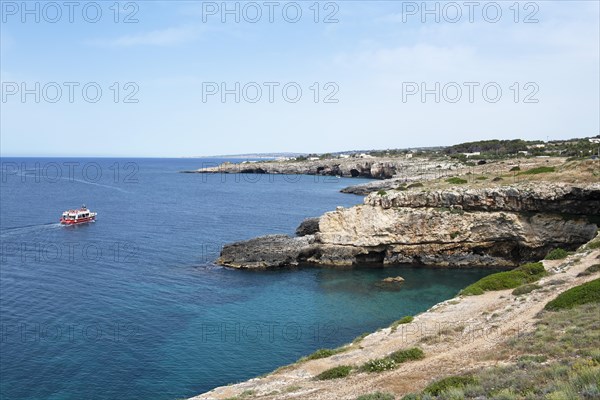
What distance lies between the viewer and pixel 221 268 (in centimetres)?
5281

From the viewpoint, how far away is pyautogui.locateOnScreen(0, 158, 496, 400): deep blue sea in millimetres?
28156

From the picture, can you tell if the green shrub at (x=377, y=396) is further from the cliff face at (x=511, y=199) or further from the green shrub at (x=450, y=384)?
the cliff face at (x=511, y=199)

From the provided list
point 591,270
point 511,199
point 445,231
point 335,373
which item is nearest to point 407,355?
point 335,373

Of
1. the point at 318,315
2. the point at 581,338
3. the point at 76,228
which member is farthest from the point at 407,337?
the point at 76,228

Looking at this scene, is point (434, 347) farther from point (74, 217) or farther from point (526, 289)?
point (74, 217)

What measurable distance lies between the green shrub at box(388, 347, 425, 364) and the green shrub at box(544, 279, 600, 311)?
884cm

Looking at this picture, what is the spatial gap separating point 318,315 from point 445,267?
66.8 ft

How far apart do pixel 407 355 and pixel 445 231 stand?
34611mm

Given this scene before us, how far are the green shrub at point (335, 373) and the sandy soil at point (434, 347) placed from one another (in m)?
0.39

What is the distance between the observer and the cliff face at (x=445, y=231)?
50.2 m

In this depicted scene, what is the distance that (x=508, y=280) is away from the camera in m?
34.0

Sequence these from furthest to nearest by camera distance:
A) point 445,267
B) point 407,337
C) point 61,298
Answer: point 445,267
point 61,298
point 407,337

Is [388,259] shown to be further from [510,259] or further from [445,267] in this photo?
[510,259]

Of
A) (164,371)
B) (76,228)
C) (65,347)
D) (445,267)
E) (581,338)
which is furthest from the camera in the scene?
(76,228)
